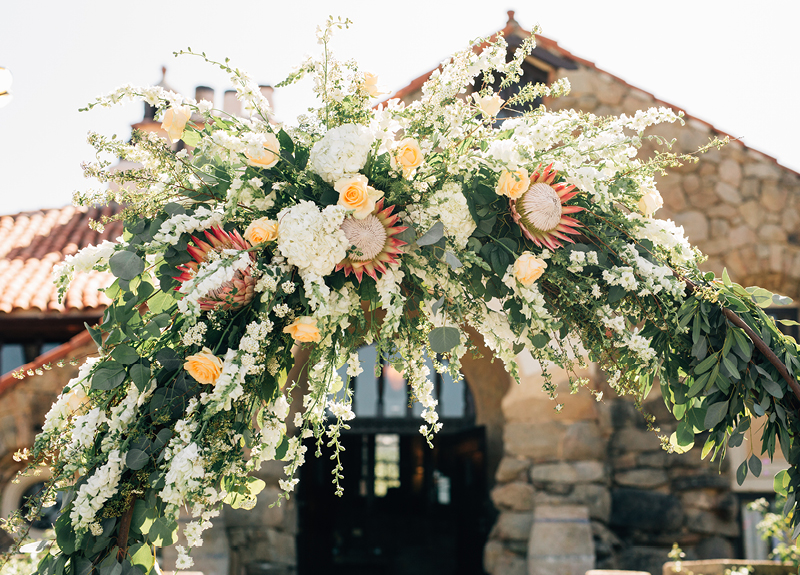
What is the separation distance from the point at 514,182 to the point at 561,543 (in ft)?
11.6

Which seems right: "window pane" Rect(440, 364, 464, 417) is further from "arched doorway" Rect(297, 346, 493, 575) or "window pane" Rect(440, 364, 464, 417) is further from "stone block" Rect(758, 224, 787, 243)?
"stone block" Rect(758, 224, 787, 243)

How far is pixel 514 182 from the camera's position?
1701 millimetres

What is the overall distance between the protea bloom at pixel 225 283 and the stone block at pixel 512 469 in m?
3.71

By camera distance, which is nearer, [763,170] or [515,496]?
[515,496]

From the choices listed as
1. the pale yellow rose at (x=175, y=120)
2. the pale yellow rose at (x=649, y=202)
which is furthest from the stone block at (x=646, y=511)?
the pale yellow rose at (x=175, y=120)

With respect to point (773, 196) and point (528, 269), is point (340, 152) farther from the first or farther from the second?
point (773, 196)

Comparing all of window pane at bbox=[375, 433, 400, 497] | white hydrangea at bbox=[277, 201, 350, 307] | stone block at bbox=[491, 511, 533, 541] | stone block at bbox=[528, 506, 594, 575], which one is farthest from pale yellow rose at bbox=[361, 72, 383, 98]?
window pane at bbox=[375, 433, 400, 497]

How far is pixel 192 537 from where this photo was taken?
152 cm

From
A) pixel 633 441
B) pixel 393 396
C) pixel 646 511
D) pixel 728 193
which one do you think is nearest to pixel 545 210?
pixel 633 441

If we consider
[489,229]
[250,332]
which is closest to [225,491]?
[250,332]

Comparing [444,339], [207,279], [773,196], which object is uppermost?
[773,196]

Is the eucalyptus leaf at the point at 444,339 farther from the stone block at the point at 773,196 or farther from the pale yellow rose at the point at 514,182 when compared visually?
the stone block at the point at 773,196

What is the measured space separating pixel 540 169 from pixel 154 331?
113 centimetres

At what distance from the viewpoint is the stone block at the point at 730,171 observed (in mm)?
→ 6031
